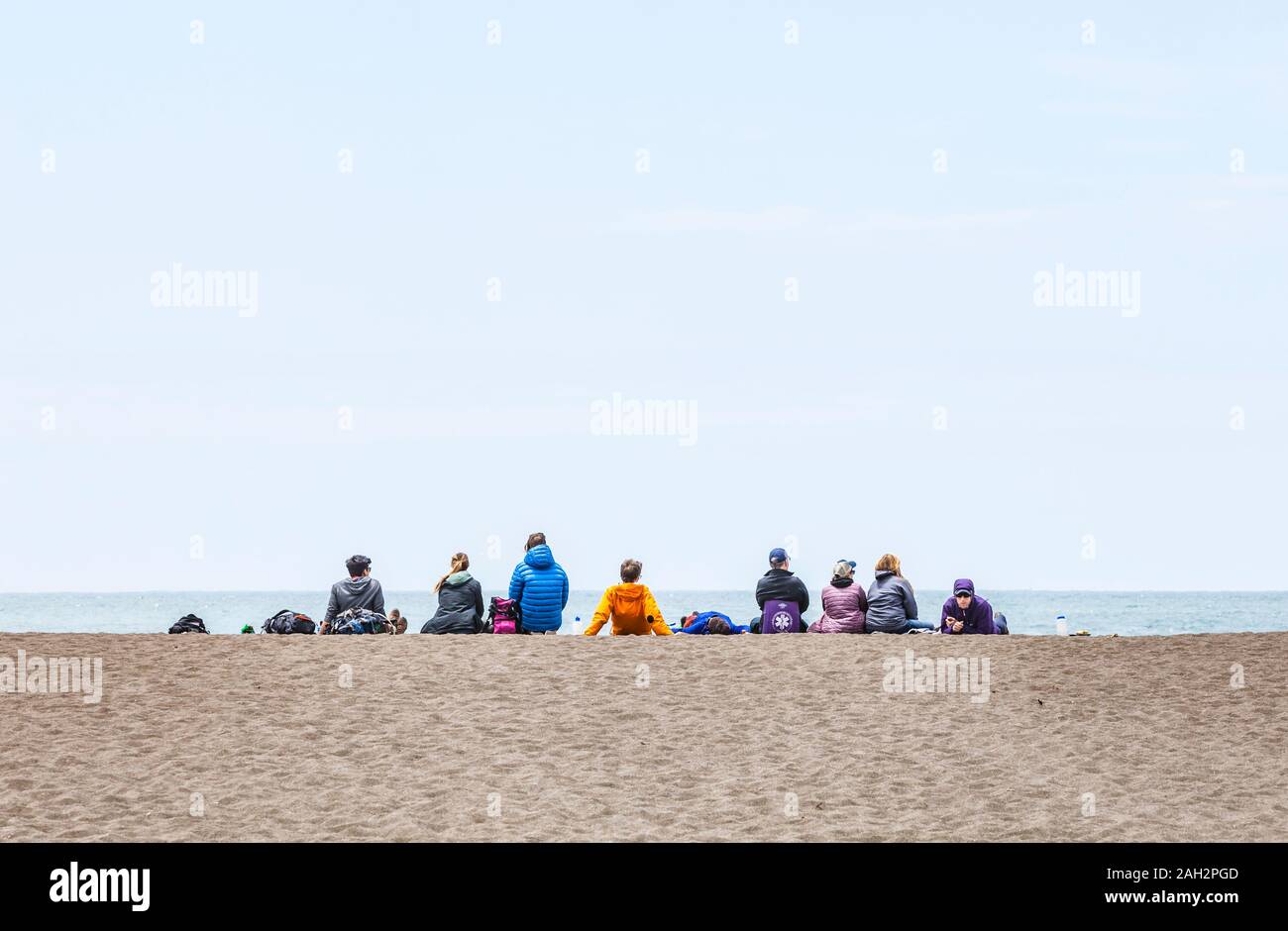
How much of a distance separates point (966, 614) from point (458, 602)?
6.32m

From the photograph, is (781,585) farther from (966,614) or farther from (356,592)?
(356,592)

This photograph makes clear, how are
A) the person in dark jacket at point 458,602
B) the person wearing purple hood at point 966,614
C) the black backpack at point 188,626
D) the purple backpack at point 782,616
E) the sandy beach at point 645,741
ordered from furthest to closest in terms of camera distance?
the black backpack at point 188,626, the purple backpack at point 782,616, the person in dark jacket at point 458,602, the person wearing purple hood at point 966,614, the sandy beach at point 645,741

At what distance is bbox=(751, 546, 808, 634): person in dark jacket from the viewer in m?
20.5

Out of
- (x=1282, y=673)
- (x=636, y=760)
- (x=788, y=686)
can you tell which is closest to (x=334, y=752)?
(x=636, y=760)

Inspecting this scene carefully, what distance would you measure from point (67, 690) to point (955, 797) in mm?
9003

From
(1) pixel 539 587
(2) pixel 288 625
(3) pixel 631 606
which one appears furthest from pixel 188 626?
(3) pixel 631 606

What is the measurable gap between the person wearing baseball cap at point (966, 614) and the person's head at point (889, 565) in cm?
71

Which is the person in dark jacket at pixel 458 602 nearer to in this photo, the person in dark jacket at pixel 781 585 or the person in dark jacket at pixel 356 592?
the person in dark jacket at pixel 356 592

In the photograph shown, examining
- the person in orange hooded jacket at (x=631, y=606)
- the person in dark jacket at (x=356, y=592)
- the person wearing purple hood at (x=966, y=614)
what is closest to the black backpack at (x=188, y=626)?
the person in dark jacket at (x=356, y=592)

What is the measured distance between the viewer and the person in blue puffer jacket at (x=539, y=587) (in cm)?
1977

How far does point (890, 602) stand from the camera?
19.7m

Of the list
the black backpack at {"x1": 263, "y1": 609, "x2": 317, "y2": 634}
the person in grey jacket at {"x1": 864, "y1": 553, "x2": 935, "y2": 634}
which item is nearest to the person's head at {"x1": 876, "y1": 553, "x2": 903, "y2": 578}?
the person in grey jacket at {"x1": 864, "y1": 553, "x2": 935, "y2": 634}

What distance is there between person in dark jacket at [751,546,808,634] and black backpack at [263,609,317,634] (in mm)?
5750
